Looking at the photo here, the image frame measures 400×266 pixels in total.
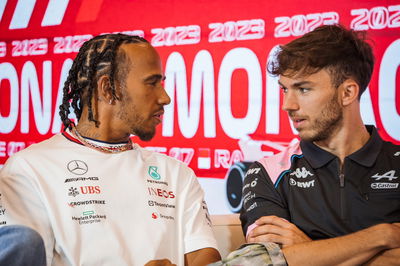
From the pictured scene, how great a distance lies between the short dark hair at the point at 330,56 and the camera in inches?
79.7

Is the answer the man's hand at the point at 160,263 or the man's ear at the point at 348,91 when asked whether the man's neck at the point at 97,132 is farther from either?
the man's ear at the point at 348,91

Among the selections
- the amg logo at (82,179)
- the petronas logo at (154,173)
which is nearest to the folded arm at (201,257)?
the petronas logo at (154,173)

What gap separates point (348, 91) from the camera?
2.07 metres

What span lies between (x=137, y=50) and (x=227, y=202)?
4.02 ft

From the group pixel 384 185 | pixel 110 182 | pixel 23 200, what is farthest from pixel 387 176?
pixel 23 200

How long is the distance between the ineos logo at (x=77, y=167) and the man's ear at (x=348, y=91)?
0.96 meters

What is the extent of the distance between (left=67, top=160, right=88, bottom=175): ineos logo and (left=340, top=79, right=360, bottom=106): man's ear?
96 cm

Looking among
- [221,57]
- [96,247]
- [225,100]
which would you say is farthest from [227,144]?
[96,247]

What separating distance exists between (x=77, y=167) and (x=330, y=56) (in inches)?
38.7

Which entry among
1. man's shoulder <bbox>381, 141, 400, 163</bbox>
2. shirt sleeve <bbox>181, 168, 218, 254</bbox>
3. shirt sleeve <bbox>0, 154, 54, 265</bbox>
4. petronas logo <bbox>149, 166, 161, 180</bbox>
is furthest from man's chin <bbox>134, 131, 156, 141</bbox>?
man's shoulder <bbox>381, 141, 400, 163</bbox>

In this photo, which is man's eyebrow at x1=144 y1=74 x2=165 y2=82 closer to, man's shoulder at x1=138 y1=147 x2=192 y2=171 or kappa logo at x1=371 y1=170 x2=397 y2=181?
man's shoulder at x1=138 y1=147 x2=192 y2=171

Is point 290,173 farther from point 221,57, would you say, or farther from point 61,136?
point 221,57

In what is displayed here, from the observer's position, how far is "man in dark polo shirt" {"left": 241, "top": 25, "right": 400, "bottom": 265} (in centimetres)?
190

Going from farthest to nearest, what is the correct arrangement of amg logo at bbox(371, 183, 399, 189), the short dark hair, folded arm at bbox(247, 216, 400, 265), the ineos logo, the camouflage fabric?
1. the short dark hair
2. amg logo at bbox(371, 183, 399, 189)
3. the ineos logo
4. folded arm at bbox(247, 216, 400, 265)
5. the camouflage fabric
